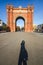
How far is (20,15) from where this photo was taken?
73.5m

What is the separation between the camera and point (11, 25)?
73.4m

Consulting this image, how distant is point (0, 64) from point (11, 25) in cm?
6467

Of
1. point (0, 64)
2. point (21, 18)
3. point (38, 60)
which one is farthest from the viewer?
Answer: point (21, 18)

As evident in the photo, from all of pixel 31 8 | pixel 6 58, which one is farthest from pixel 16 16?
pixel 6 58

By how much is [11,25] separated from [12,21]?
2057mm

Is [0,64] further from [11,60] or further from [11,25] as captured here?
[11,25]

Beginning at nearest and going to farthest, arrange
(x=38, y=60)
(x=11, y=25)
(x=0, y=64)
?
(x=0, y=64), (x=38, y=60), (x=11, y=25)

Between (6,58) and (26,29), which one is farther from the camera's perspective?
(26,29)

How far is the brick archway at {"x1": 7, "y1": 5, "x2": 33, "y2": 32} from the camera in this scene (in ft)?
242

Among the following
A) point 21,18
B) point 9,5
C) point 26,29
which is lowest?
point 26,29

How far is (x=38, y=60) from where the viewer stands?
392 inches

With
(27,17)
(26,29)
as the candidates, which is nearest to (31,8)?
(27,17)

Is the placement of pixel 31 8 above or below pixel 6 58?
above

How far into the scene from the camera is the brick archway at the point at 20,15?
7362 centimetres
